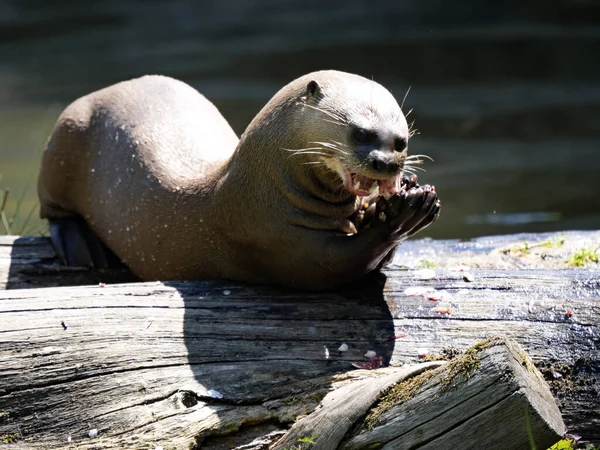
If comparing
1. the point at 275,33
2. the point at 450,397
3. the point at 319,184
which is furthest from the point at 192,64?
the point at 450,397

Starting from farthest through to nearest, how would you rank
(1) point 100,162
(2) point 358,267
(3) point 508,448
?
(1) point 100,162, (2) point 358,267, (3) point 508,448

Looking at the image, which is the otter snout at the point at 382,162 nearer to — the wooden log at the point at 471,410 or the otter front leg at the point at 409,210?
the otter front leg at the point at 409,210

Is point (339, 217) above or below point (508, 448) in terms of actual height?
above

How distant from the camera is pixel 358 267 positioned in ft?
11.6

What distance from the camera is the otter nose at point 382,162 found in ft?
10.8

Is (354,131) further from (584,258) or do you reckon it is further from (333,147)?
(584,258)

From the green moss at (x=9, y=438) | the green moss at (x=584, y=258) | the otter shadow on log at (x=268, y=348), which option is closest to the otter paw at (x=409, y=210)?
the otter shadow on log at (x=268, y=348)

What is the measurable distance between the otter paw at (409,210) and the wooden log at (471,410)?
708 millimetres

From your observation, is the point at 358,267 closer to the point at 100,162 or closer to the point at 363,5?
the point at 100,162

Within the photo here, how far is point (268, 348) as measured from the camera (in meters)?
3.32

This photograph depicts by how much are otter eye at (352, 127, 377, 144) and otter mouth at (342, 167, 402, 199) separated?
0.13 metres

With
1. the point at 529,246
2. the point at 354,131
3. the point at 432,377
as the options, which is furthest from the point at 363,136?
the point at 529,246

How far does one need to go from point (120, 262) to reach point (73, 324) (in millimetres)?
1259

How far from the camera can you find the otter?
11.2ft
